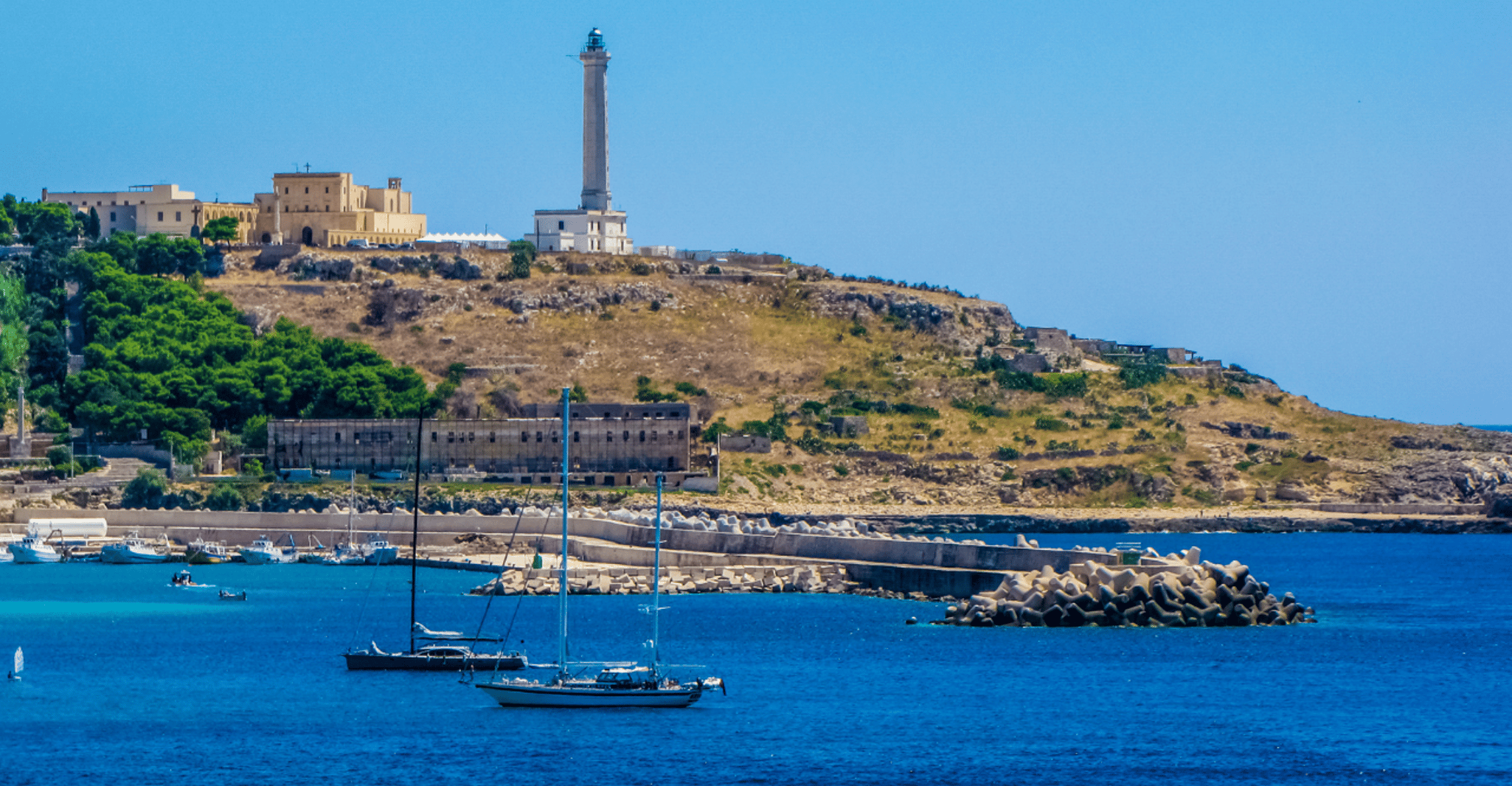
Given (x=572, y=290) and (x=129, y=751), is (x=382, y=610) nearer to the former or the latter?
(x=129, y=751)

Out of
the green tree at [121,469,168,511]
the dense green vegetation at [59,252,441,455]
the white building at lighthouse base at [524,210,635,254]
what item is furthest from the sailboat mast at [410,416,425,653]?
the white building at lighthouse base at [524,210,635,254]

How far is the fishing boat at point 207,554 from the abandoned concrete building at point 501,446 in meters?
17.7

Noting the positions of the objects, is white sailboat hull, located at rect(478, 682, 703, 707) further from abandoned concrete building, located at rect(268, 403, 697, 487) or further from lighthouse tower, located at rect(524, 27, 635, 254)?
lighthouse tower, located at rect(524, 27, 635, 254)

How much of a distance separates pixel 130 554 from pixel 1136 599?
3608cm

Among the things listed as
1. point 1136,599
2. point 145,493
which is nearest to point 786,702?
point 1136,599

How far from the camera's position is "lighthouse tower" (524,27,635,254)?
115000 mm

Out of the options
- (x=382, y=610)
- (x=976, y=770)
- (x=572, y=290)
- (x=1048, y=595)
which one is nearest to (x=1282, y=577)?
(x=1048, y=595)

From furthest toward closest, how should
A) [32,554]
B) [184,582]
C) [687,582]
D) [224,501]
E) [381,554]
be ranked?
[224,501], [32,554], [381,554], [184,582], [687,582]

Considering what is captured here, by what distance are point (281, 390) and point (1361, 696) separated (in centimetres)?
6490

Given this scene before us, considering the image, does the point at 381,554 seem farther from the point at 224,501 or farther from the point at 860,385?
the point at 860,385

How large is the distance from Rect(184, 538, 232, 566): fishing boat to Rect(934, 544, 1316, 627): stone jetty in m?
30.3

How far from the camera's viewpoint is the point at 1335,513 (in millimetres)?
103250

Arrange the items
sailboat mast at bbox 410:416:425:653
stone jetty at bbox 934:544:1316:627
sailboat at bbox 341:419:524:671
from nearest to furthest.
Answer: sailboat at bbox 341:419:524:671, sailboat mast at bbox 410:416:425:653, stone jetty at bbox 934:544:1316:627

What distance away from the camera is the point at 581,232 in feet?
407
